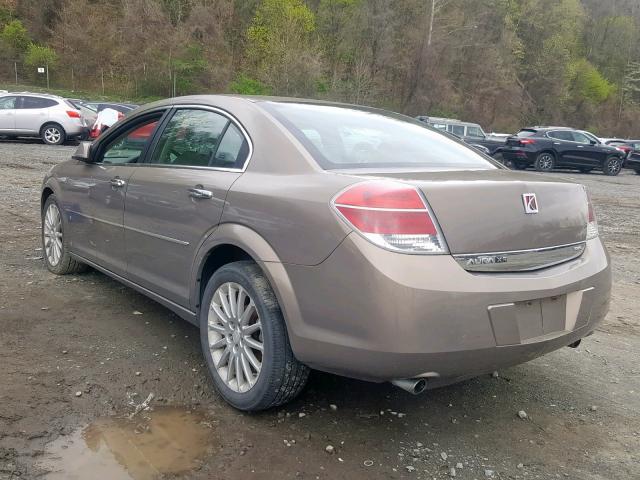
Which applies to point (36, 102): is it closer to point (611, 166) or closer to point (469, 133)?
point (469, 133)

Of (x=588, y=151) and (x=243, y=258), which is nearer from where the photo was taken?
(x=243, y=258)

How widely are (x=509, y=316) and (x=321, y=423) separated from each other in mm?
1039

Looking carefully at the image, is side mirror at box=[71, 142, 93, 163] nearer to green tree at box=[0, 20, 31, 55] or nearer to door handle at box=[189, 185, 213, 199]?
door handle at box=[189, 185, 213, 199]

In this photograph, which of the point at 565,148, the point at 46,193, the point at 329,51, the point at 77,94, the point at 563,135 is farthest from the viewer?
the point at 329,51

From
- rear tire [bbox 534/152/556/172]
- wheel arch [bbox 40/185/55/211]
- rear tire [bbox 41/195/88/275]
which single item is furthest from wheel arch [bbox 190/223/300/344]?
rear tire [bbox 534/152/556/172]

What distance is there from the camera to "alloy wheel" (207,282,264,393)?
2939mm

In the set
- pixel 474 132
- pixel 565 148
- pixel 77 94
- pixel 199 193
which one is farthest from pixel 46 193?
pixel 77 94

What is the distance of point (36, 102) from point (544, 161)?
56.3 ft

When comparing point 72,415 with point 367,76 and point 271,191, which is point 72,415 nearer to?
point 271,191

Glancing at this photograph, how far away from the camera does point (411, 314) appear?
240cm

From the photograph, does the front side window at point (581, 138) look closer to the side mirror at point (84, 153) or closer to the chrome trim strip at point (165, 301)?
the side mirror at point (84, 153)

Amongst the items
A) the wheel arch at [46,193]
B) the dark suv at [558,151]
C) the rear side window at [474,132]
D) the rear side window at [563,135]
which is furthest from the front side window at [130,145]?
the rear side window at [474,132]

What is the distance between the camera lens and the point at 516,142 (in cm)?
2192

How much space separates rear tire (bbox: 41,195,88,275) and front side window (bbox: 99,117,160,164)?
864mm
